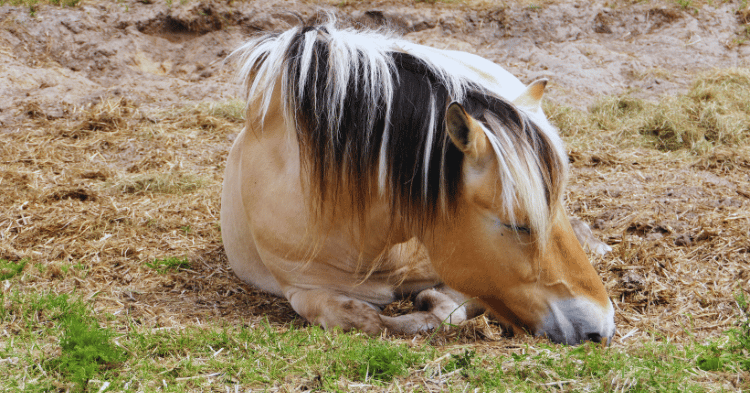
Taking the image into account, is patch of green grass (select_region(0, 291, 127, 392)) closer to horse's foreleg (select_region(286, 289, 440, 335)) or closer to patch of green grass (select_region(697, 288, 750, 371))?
horse's foreleg (select_region(286, 289, 440, 335))

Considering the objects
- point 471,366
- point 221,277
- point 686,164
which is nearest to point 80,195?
point 221,277

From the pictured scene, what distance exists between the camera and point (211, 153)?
5.97 meters

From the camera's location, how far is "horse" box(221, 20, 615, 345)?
2467 mm

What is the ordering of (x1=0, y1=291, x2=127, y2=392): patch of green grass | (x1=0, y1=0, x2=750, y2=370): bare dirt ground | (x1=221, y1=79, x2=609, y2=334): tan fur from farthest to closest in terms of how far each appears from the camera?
1. (x1=0, y1=0, x2=750, y2=370): bare dirt ground
2. (x1=221, y1=79, x2=609, y2=334): tan fur
3. (x1=0, y1=291, x2=127, y2=392): patch of green grass

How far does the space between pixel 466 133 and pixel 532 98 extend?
23.8 inches

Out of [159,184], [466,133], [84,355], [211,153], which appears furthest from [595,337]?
[211,153]

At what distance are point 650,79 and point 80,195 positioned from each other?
6.34 m

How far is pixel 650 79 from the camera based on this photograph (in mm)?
7629

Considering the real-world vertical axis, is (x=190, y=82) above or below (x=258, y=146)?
below

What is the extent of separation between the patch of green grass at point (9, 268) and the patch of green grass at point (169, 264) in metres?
0.67

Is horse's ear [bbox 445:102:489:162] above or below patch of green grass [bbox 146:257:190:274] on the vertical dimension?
above

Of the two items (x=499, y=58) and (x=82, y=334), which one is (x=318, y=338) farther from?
(x=499, y=58)

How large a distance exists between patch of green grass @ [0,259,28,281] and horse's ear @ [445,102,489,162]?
101 inches

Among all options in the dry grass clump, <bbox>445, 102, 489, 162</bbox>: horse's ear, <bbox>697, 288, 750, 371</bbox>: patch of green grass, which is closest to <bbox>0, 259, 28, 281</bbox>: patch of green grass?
<bbox>445, 102, 489, 162</bbox>: horse's ear
